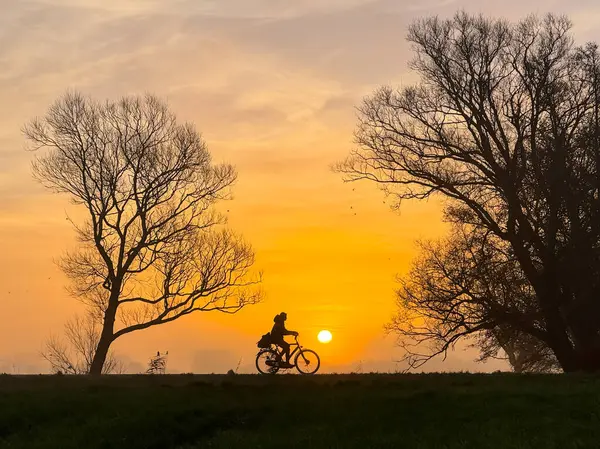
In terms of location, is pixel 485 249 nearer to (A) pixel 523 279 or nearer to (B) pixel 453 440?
(A) pixel 523 279

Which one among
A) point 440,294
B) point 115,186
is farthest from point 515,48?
point 115,186

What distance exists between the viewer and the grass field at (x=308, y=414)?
1354 centimetres

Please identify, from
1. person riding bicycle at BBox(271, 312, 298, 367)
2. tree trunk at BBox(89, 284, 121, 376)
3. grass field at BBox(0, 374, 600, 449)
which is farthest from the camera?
tree trunk at BBox(89, 284, 121, 376)

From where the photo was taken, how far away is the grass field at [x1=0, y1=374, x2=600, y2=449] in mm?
13539

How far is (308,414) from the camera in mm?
15555

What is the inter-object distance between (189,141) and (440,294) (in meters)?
14.5

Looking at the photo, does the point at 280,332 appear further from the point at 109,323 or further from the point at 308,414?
the point at 109,323

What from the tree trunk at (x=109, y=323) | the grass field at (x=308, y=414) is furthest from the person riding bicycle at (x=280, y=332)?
the tree trunk at (x=109, y=323)

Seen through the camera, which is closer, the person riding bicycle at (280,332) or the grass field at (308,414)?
the grass field at (308,414)

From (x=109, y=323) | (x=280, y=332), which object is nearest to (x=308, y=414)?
(x=280, y=332)

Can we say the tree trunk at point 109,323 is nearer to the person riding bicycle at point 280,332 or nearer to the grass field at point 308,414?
the person riding bicycle at point 280,332

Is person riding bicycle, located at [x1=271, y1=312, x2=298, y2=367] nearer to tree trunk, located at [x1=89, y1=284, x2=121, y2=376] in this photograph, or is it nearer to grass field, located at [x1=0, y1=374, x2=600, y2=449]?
grass field, located at [x1=0, y1=374, x2=600, y2=449]

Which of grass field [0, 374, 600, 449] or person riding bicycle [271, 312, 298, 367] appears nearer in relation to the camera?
grass field [0, 374, 600, 449]

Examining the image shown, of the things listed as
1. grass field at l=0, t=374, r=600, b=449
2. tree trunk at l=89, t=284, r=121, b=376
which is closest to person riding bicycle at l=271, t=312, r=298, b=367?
grass field at l=0, t=374, r=600, b=449
